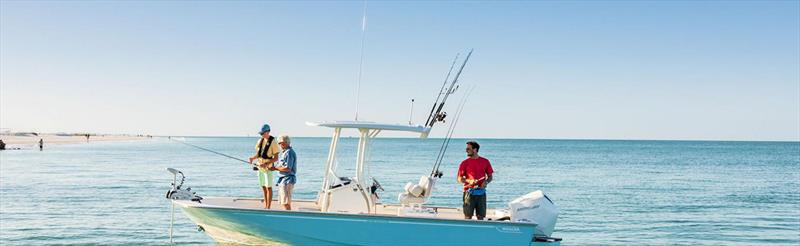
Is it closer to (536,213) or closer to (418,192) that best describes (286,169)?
(418,192)

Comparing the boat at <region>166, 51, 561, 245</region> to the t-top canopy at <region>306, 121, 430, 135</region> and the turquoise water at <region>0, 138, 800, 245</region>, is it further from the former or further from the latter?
the turquoise water at <region>0, 138, 800, 245</region>

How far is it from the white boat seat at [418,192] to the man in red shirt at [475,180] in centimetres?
47

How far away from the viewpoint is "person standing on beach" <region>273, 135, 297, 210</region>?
9828 millimetres

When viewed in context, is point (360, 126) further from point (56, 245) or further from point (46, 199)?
point (46, 199)

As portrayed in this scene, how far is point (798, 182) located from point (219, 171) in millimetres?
29663

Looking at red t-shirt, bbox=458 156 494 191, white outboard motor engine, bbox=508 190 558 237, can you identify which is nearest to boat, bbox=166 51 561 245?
white outboard motor engine, bbox=508 190 558 237

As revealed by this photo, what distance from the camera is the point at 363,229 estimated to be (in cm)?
912

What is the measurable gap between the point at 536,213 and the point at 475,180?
3.06ft

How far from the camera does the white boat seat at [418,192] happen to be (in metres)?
9.70

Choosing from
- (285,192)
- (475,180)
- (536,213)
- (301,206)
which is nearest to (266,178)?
(285,192)

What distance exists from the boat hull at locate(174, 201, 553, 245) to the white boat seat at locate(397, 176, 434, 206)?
78 cm

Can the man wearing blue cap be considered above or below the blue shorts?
above

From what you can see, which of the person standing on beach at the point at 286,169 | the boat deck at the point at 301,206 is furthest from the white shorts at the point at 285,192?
the boat deck at the point at 301,206

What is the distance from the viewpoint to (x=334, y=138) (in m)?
9.98
